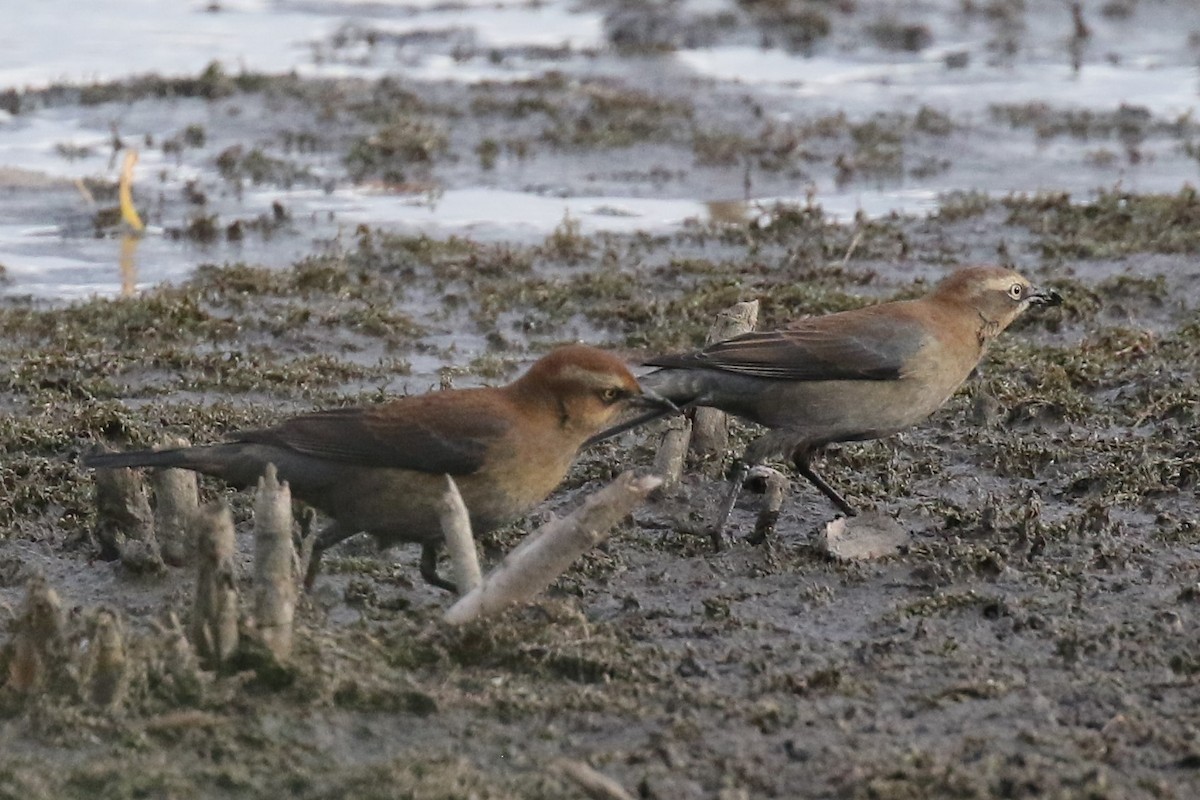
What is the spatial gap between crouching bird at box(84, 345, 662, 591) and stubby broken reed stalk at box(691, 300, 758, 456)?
1.94 m

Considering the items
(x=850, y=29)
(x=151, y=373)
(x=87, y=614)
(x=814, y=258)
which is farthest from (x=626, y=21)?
(x=87, y=614)

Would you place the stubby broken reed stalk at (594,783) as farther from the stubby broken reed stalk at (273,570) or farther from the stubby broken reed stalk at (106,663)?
the stubby broken reed stalk at (106,663)

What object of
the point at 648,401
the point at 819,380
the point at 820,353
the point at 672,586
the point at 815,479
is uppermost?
the point at 648,401

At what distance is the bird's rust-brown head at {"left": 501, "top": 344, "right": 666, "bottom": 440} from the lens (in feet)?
23.0

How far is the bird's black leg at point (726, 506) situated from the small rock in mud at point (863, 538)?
1.36 ft

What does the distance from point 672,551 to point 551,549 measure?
63.3 inches

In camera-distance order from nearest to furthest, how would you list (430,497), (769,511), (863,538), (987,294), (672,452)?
1. (430,497)
2. (863,538)
3. (769,511)
4. (672,452)
5. (987,294)

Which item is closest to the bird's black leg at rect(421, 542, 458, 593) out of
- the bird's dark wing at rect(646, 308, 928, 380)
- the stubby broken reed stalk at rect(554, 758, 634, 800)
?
the bird's dark wing at rect(646, 308, 928, 380)

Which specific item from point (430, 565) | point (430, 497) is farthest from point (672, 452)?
point (430, 497)

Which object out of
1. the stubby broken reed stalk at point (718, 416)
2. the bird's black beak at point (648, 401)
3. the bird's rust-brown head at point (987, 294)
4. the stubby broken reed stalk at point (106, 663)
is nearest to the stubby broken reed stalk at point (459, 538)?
the bird's black beak at point (648, 401)

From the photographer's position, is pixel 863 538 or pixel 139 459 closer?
pixel 139 459

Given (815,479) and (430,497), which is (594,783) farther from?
(815,479)

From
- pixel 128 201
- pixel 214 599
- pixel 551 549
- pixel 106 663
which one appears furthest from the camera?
pixel 128 201

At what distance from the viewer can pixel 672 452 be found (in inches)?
333
